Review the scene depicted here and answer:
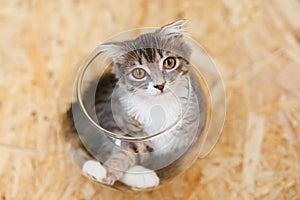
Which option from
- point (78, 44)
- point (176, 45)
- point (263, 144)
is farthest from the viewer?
point (78, 44)

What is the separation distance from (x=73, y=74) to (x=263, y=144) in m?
0.44

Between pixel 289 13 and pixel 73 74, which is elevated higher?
pixel 289 13

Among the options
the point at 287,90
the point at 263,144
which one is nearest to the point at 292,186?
the point at 263,144

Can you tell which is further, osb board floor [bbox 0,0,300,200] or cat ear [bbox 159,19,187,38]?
osb board floor [bbox 0,0,300,200]

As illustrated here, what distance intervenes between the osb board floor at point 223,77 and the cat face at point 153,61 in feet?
0.73

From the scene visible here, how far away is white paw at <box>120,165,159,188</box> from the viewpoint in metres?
0.96

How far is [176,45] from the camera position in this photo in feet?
3.00

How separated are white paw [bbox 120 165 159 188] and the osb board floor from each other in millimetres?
43

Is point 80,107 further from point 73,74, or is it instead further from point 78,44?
point 78,44

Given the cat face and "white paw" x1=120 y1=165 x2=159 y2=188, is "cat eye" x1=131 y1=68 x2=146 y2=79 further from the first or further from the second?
"white paw" x1=120 y1=165 x2=159 y2=188

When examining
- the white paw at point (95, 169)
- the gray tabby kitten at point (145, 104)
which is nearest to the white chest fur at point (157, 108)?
the gray tabby kitten at point (145, 104)

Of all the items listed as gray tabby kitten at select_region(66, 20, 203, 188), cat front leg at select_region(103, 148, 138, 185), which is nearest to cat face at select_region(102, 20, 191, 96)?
gray tabby kitten at select_region(66, 20, 203, 188)

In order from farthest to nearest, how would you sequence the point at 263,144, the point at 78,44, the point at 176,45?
the point at 78,44
the point at 263,144
the point at 176,45

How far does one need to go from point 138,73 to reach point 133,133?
0.39 feet
